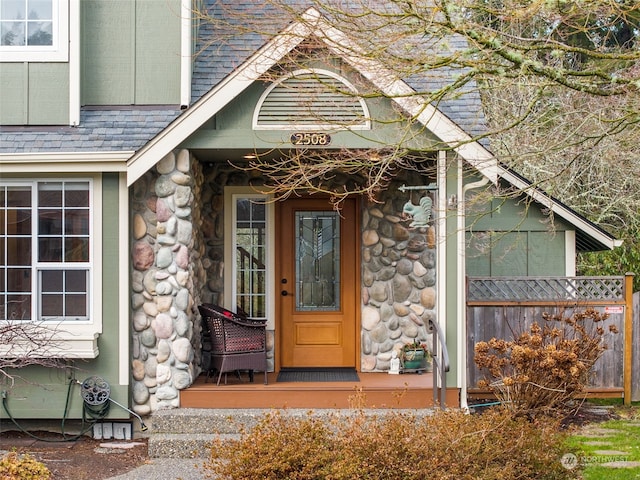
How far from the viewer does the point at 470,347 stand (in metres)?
10.1

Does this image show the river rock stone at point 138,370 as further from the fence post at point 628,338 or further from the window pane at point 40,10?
the fence post at point 628,338

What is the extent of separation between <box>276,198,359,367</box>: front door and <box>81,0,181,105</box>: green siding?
2224 millimetres

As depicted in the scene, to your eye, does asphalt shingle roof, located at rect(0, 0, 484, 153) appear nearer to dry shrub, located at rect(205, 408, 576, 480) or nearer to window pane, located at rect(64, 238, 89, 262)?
window pane, located at rect(64, 238, 89, 262)

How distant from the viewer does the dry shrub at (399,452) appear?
557 centimetres

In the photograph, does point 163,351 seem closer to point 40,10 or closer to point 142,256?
point 142,256

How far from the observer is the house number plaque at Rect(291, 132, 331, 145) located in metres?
8.01

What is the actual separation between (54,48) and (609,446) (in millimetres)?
7514

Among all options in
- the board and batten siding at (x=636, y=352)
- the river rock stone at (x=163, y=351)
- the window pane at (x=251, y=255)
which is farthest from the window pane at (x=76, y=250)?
the board and batten siding at (x=636, y=352)

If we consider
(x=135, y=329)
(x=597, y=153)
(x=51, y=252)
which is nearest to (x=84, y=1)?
(x=51, y=252)

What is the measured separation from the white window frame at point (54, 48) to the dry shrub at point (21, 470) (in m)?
4.63

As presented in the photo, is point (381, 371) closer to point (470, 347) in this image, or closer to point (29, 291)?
point (470, 347)

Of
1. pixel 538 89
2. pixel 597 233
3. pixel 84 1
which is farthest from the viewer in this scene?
pixel 597 233

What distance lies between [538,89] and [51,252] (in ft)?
17.7

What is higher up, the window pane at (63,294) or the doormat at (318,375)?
the window pane at (63,294)
